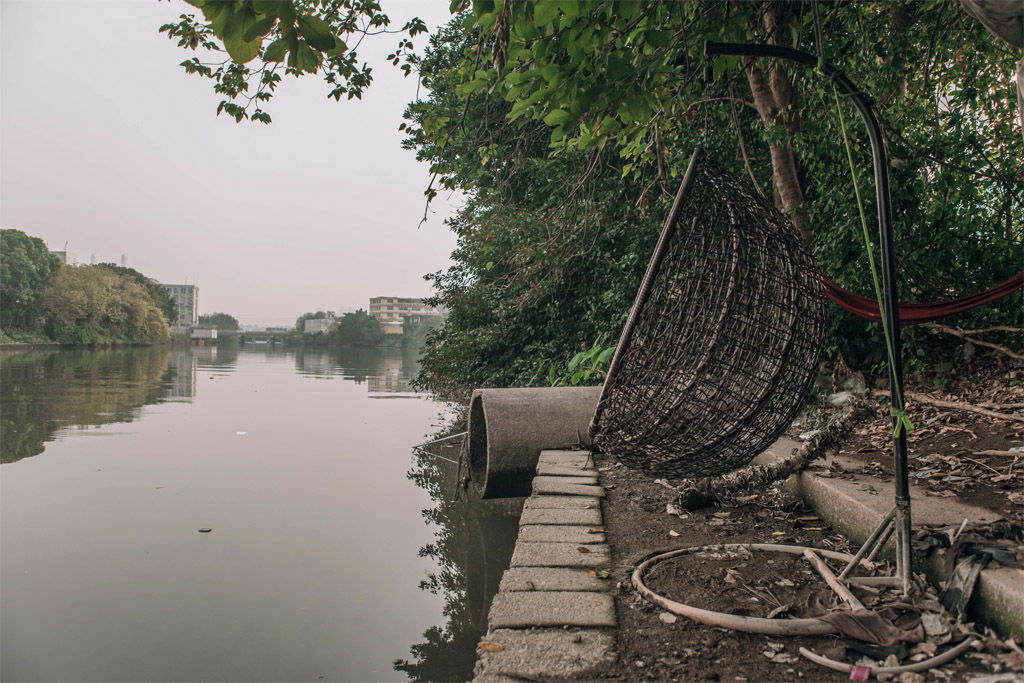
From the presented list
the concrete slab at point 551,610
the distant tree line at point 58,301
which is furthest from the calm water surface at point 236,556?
the distant tree line at point 58,301

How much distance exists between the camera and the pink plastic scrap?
1394 mm

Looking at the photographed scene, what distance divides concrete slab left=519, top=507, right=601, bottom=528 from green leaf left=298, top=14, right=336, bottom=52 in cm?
176

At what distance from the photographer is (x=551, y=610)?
1.71 m

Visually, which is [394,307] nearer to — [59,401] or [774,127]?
[59,401]

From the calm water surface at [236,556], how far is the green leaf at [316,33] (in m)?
2.38

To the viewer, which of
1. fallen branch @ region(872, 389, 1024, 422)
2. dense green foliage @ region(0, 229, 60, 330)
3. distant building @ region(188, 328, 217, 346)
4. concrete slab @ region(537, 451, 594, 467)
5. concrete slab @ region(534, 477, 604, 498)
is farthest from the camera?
distant building @ region(188, 328, 217, 346)

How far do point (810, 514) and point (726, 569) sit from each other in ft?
2.85

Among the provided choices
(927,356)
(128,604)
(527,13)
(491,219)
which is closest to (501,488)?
(128,604)

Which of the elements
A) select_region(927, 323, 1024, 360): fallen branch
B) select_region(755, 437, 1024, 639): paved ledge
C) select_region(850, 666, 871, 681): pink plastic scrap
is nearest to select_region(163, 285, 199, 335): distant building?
select_region(927, 323, 1024, 360): fallen branch

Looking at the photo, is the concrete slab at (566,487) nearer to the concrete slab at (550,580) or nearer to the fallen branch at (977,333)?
the concrete slab at (550,580)

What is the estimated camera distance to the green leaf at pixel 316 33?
1.53 metres

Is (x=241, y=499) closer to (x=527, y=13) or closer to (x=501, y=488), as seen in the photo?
(x=501, y=488)

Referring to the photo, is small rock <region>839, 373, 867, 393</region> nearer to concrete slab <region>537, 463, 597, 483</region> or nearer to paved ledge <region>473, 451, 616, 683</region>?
concrete slab <region>537, 463, 597, 483</region>

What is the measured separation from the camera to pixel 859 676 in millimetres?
1397
